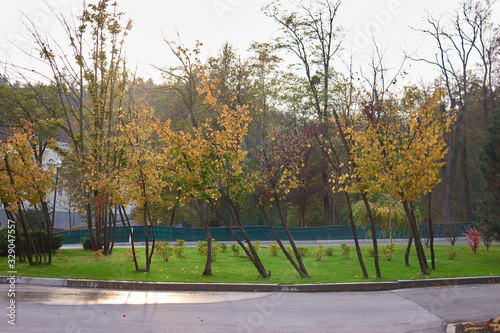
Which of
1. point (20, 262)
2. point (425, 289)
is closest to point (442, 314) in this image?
point (425, 289)

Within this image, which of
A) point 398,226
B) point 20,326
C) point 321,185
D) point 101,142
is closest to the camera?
point 20,326

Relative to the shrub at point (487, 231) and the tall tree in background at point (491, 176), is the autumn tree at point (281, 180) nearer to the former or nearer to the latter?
the tall tree in background at point (491, 176)

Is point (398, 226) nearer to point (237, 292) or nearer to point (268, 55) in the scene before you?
point (237, 292)

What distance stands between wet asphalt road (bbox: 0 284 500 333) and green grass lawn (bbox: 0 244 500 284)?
1806 millimetres

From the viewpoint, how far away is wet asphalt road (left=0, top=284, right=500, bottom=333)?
7602mm

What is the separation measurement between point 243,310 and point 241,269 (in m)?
7.31

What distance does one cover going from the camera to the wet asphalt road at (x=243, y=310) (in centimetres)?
760

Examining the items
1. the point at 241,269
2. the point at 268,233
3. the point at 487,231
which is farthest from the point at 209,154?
the point at 268,233

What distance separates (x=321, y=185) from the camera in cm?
4222

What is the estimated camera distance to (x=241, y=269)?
16.4m

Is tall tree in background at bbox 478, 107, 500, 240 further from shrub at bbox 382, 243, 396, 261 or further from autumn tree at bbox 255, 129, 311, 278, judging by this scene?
autumn tree at bbox 255, 129, 311, 278

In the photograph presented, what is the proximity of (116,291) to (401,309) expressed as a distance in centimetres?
701

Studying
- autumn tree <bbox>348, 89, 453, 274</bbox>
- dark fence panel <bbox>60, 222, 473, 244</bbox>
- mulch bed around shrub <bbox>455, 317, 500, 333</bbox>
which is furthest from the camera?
dark fence panel <bbox>60, 222, 473, 244</bbox>

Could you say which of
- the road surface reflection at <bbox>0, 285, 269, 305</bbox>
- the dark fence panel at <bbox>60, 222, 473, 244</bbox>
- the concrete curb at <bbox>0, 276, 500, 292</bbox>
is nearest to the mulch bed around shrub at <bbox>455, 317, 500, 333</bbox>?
the concrete curb at <bbox>0, 276, 500, 292</bbox>
